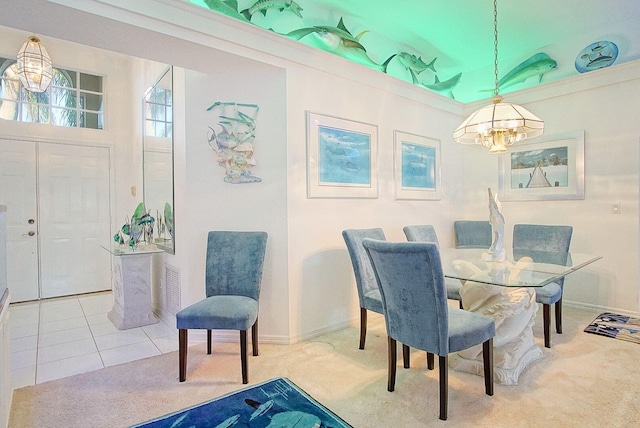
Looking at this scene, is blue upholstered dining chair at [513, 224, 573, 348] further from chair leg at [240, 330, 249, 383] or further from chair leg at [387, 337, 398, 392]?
chair leg at [240, 330, 249, 383]

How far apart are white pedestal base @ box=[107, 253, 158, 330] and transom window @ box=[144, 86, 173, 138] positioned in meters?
1.31

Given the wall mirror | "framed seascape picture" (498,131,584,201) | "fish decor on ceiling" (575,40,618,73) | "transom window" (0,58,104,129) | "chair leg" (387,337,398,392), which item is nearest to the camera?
"chair leg" (387,337,398,392)

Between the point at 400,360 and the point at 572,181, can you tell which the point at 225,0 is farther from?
the point at 572,181

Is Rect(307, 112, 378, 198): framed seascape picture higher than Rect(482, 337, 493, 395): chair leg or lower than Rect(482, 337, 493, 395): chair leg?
higher

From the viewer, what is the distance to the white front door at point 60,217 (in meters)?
4.20

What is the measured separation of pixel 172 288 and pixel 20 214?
2.53m

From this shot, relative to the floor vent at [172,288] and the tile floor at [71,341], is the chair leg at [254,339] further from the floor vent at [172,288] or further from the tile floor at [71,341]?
the floor vent at [172,288]

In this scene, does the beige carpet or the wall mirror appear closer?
the beige carpet

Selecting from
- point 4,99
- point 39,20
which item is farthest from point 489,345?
point 4,99

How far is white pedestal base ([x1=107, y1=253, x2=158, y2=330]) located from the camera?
3355 millimetres

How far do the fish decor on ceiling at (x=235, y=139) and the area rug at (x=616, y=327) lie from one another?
3.36 m

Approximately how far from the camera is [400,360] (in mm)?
2586

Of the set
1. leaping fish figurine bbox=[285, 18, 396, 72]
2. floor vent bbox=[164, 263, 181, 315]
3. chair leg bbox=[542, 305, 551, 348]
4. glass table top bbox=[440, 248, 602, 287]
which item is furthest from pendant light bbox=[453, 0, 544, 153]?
floor vent bbox=[164, 263, 181, 315]

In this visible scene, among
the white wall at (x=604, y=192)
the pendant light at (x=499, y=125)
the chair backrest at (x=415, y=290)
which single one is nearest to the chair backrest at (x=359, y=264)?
the chair backrest at (x=415, y=290)
